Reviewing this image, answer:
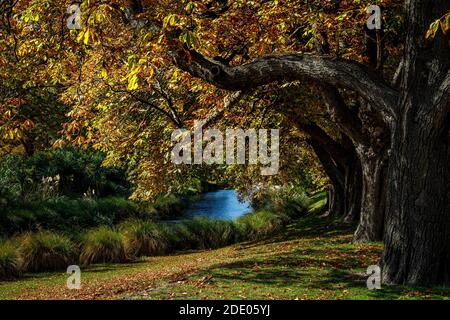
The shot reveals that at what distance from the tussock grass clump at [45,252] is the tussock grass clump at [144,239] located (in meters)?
2.93

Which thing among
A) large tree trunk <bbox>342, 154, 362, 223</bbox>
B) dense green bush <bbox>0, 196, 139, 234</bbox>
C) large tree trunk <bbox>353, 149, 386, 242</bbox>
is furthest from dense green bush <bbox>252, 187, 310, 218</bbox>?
large tree trunk <bbox>353, 149, 386, 242</bbox>

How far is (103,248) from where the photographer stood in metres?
18.5

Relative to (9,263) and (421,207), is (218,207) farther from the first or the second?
(421,207)

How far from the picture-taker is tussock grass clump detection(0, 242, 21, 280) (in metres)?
14.9

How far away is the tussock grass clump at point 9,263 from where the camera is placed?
1493 centimetres

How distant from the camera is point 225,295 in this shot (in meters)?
9.02

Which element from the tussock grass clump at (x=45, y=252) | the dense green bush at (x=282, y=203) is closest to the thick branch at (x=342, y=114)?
the tussock grass clump at (x=45, y=252)

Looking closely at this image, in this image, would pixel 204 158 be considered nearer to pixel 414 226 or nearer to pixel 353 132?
pixel 353 132

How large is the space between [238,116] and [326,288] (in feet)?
25.8

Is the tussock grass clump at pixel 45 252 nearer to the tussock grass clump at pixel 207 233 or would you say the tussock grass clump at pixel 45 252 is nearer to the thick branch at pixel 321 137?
the tussock grass clump at pixel 207 233

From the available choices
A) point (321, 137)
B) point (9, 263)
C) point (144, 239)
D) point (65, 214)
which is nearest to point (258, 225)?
point (144, 239)

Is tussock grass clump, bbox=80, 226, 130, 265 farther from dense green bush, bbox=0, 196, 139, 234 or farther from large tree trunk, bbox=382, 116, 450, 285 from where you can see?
large tree trunk, bbox=382, 116, 450, 285

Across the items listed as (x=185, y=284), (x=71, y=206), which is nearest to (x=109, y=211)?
(x=71, y=206)

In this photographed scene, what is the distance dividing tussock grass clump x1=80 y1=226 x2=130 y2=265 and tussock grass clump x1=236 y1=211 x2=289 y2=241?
27.4 ft
